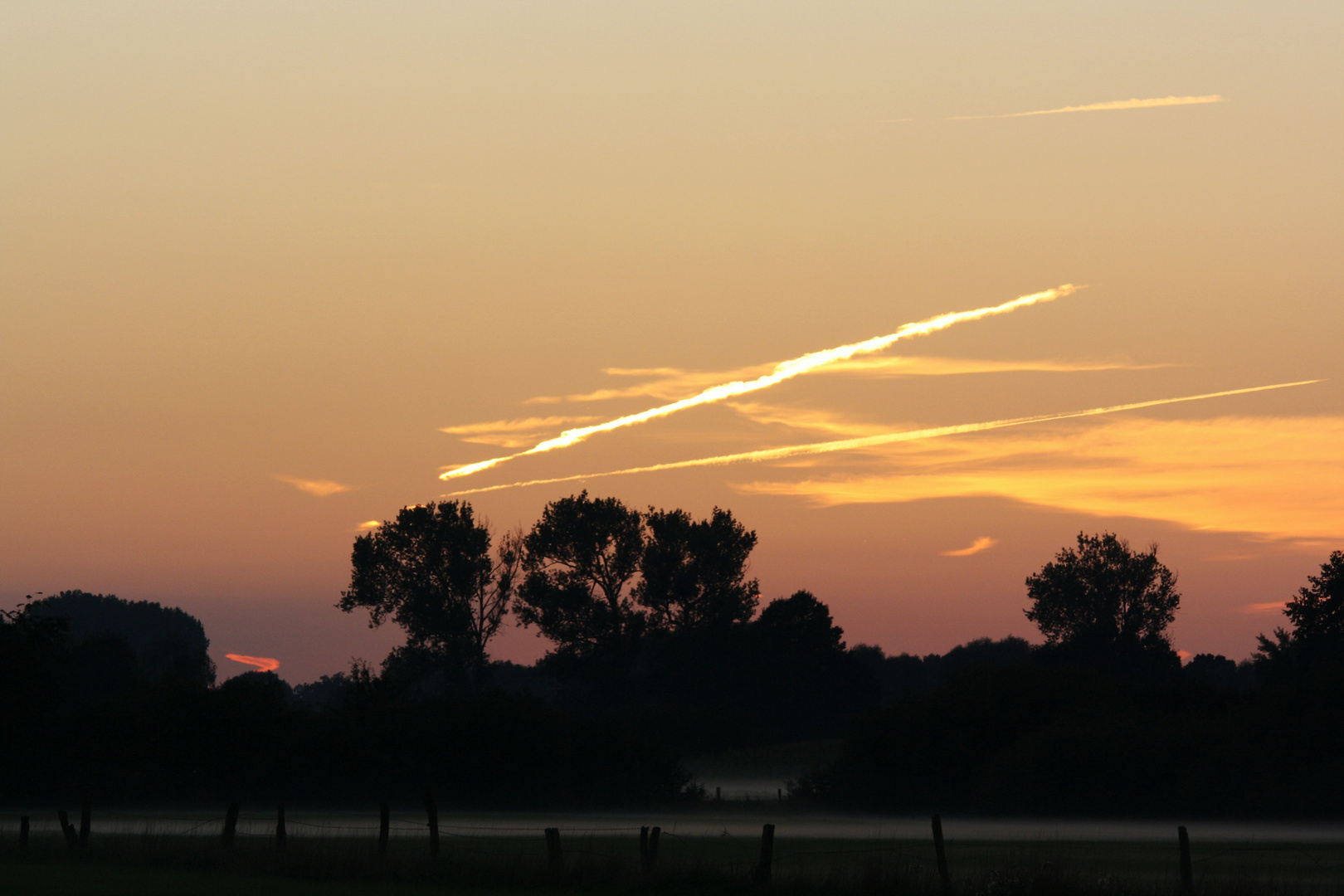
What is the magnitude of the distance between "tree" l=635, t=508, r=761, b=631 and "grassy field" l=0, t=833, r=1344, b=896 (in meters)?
87.0

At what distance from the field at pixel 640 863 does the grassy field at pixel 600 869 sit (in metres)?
0.06

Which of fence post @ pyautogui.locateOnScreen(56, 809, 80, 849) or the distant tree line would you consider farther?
the distant tree line

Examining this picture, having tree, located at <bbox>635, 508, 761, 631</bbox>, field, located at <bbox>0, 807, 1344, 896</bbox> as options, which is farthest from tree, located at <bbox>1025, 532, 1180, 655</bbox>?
field, located at <bbox>0, 807, 1344, 896</bbox>

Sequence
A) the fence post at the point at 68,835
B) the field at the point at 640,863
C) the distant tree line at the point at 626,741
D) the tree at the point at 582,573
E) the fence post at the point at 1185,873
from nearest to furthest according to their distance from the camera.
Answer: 1. the fence post at the point at 1185,873
2. the field at the point at 640,863
3. the fence post at the point at 68,835
4. the distant tree line at the point at 626,741
5. the tree at the point at 582,573

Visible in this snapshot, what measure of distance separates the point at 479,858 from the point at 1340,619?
88156 millimetres

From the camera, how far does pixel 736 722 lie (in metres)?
122

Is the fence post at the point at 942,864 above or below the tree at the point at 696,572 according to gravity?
below

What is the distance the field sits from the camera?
29.8 metres

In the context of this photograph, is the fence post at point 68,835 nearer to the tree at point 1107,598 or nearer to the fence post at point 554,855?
the fence post at point 554,855

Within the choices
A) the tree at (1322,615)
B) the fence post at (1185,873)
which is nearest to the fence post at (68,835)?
the fence post at (1185,873)

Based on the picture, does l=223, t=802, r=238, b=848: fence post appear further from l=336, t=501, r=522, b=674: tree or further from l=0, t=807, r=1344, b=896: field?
l=336, t=501, r=522, b=674: tree

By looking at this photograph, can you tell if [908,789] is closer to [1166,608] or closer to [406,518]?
[406,518]

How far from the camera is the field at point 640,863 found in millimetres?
29781

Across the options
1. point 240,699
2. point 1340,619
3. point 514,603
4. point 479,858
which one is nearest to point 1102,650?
point 1340,619
